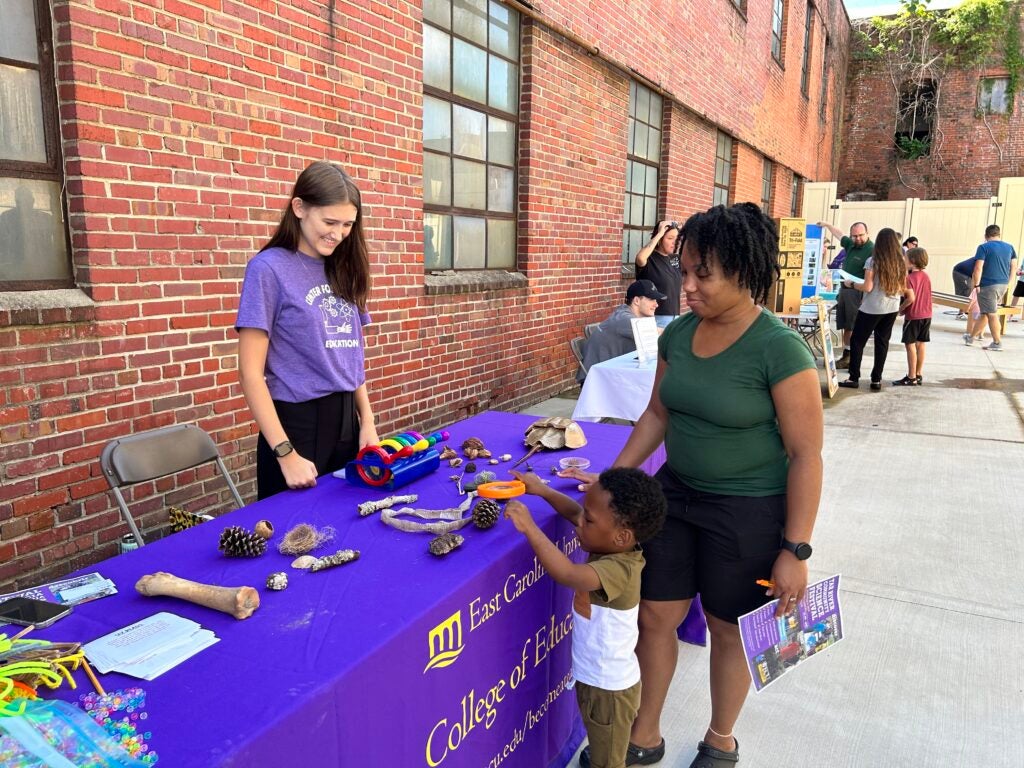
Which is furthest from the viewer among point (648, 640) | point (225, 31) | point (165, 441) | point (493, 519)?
point (225, 31)

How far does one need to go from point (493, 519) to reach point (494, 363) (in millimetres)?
4332

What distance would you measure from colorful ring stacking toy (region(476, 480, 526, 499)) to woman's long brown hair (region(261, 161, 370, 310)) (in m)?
0.82

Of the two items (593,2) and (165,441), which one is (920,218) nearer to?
(593,2)


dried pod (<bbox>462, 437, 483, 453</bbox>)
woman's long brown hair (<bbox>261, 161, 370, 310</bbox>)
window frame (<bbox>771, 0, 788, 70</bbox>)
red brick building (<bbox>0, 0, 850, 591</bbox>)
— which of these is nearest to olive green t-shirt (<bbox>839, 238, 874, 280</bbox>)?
red brick building (<bbox>0, 0, 850, 591</bbox>)

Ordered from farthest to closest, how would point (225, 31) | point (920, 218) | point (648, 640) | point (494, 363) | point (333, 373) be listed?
point (920, 218) < point (494, 363) < point (225, 31) < point (333, 373) < point (648, 640)

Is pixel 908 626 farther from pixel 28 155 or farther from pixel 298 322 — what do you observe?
pixel 28 155

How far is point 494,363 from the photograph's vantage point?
628 cm

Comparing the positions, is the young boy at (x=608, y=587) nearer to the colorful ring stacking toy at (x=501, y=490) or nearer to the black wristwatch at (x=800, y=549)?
the colorful ring stacking toy at (x=501, y=490)

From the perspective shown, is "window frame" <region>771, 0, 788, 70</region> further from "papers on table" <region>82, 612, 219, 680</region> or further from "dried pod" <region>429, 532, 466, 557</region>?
"papers on table" <region>82, 612, 219, 680</region>

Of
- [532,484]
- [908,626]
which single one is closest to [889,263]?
[908,626]

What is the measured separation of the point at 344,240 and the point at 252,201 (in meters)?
1.68

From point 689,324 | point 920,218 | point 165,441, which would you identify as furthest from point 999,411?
point 920,218

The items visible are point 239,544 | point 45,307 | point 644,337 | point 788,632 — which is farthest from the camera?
point 644,337

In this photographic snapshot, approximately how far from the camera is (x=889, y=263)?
7.71 m
